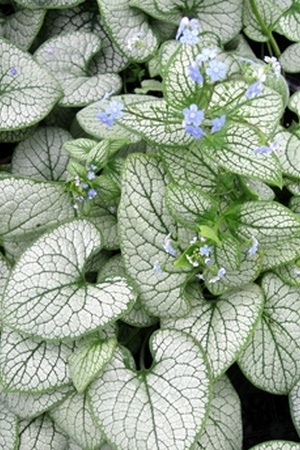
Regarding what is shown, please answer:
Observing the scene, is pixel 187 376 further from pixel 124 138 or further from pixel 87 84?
pixel 87 84

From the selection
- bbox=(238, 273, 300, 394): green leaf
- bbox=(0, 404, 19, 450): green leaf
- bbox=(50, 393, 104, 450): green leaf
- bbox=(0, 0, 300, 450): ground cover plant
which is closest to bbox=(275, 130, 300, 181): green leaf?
bbox=(0, 0, 300, 450): ground cover plant

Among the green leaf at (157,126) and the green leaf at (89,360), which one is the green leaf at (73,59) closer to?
the green leaf at (157,126)

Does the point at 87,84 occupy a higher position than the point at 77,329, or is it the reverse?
the point at 87,84

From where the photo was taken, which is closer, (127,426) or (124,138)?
(127,426)

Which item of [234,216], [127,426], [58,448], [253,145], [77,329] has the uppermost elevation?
[253,145]

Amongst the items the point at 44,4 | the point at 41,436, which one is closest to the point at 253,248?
the point at 41,436

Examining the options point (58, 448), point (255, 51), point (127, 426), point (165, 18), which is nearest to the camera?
point (127, 426)

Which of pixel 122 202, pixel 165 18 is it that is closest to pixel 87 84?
pixel 165 18

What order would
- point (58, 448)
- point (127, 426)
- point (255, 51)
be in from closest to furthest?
1. point (127, 426)
2. point (58, 448)
3. point (255, 51)
